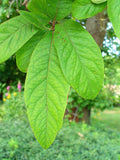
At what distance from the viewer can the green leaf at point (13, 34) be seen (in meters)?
0.34

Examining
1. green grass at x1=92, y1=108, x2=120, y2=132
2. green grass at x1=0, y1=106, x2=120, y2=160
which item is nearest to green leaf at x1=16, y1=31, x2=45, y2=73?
green grass at x1=0, y1=106, x2=120, y2=160

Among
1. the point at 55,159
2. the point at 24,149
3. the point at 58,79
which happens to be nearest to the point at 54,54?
the point at 58,79

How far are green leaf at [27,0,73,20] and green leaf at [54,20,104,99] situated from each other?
64 mm

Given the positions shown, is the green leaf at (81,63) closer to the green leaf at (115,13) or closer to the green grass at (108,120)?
the green leaf at (115,13)

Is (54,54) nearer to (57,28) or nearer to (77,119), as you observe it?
(57,28)

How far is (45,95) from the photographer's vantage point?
33cm

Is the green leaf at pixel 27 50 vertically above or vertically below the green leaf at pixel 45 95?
above

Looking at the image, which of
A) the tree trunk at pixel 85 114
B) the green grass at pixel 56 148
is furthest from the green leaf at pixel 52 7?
the tree trunk at pixel 85 114

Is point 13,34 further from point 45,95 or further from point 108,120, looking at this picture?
point 108,120

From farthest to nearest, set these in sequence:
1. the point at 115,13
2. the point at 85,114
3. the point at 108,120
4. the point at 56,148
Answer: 1. the point at 108,120
2. the point at 85,114
3. the point at 56,148
4. the point at 115,13

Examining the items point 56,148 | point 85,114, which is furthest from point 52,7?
point 85,114

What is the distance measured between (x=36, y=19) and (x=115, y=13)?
14 cm

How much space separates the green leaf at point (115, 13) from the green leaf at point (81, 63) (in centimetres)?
5

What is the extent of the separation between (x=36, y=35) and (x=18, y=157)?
6.89 feet
